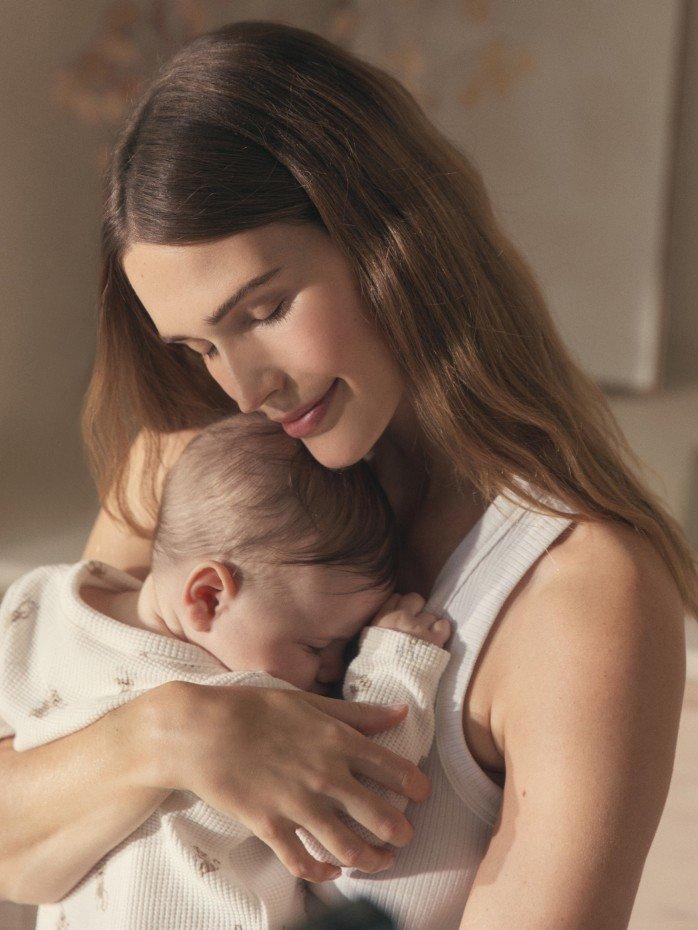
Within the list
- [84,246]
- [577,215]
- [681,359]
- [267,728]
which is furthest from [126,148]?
[681,359]

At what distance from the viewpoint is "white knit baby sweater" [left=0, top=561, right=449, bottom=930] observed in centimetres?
104

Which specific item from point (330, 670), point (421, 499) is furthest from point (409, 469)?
point (330, 670)

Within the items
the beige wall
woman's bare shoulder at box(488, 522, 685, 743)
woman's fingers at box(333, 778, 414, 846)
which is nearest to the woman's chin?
woman's bare shoulder at box(488, 522, 685, 743)

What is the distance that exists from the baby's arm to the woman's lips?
0.23 meters

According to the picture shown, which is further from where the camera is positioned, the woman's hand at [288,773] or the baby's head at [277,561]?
the baby's head at [277,561]

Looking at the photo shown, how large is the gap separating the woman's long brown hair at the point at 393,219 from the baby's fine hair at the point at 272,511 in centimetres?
13

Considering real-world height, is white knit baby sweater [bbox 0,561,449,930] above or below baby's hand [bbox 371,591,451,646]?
below

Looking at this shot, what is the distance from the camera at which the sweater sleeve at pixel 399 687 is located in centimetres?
102

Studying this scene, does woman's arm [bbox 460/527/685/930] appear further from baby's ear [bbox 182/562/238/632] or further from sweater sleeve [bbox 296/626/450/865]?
baby's ear [bbox 182/562/238/632]

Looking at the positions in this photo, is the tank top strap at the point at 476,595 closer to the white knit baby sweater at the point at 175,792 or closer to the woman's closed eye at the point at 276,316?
the white knit baby sweater at the point at 175,792

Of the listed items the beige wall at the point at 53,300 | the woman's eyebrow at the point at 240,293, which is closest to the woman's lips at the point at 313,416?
the woman's eyebrow at the point at 240,293

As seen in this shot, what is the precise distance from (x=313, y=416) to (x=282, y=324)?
11 centimetres

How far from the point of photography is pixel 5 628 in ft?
4.36

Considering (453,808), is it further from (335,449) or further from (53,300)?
(53,300)
